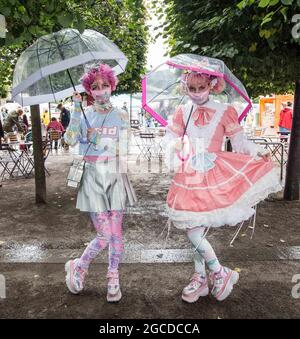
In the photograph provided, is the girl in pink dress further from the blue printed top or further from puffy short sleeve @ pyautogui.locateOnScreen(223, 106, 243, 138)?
the blue printed top

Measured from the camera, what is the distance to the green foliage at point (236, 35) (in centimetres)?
447

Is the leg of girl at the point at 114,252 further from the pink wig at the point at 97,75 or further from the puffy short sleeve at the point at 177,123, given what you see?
the pink wig at the point at 97,75

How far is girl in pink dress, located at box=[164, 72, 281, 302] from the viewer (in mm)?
3051

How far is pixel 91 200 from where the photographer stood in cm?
320

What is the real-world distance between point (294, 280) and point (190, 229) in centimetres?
142

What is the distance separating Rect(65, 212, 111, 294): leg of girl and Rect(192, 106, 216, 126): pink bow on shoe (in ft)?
3.72

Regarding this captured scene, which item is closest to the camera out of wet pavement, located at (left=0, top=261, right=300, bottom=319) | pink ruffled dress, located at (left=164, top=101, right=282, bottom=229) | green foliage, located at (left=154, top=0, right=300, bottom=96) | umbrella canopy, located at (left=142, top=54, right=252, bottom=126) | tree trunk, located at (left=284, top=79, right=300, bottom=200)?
pink ruffled dress, located at (left=164, top=101, right=282, bottom=229)

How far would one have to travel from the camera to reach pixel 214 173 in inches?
123

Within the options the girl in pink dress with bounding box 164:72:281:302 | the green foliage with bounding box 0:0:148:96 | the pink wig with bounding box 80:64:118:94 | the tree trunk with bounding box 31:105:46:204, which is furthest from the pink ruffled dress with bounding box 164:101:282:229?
the tree trunk with bounding box 31:105:46:204

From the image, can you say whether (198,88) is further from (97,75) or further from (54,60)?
(54,60)

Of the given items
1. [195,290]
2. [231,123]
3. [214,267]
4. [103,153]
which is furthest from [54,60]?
[195,290]

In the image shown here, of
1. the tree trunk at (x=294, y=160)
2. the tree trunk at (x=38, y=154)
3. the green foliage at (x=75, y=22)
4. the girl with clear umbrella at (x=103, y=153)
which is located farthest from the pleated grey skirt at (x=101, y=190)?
the tree trunk at (x=294, y=160)

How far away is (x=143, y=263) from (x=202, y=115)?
75.3 inches

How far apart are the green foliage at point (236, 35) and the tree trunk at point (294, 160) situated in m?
0.96
